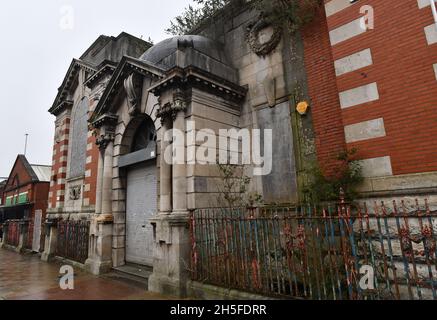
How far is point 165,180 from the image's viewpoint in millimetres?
7098

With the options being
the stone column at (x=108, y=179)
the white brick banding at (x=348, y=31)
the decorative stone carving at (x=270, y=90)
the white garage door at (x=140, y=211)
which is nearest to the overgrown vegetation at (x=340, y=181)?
the decorative stone carving at (x=270, y=90)

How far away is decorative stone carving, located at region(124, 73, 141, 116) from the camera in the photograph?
344 inches

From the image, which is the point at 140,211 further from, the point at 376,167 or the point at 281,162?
the point at 376,167

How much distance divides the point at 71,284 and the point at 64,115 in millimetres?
11200

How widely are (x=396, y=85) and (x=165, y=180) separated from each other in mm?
5549

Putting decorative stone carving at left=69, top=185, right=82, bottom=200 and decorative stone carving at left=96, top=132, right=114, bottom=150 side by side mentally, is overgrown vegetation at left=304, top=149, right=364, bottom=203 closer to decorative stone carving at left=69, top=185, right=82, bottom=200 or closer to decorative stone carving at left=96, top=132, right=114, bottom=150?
decorative stone carving at left=96, top=132, right=114, bottom=150

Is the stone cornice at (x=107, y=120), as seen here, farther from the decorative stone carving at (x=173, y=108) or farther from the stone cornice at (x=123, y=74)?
the decorative stone carving at (x=173, y=108)

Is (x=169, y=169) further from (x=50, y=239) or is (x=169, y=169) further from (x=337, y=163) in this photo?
(x=50, y=239)

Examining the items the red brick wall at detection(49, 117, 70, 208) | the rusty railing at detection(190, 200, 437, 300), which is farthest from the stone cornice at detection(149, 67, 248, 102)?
the red brick wall at detection(49, 117, 70, 208)

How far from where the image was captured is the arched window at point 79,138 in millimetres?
13650

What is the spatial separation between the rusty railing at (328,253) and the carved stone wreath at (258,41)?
4776 millimetres

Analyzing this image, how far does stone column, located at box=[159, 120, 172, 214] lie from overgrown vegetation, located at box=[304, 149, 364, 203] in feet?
11.5

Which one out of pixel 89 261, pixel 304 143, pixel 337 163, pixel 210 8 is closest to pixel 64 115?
pixel 89 261

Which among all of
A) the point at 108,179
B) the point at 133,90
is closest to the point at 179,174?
the point at 133,90
